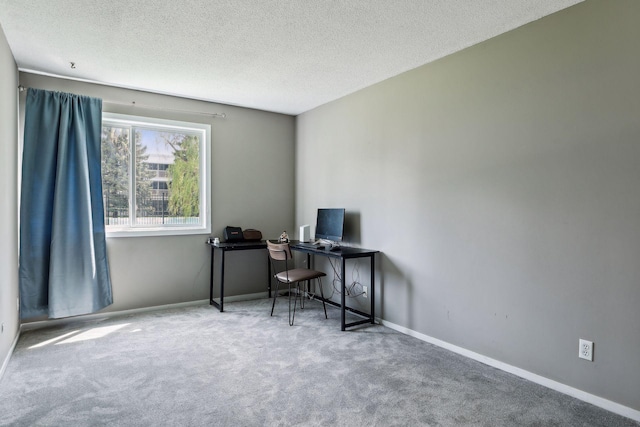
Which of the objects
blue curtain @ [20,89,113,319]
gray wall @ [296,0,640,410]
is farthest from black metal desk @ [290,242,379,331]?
blue curtain @ [20,89,113,319]

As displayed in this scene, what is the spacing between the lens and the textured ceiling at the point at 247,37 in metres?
2.41

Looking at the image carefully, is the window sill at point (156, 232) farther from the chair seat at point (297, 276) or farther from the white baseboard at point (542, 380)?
the white baseboard at point (542, 380)

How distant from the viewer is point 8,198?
9.63 feet

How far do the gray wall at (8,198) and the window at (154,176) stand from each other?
0.85m

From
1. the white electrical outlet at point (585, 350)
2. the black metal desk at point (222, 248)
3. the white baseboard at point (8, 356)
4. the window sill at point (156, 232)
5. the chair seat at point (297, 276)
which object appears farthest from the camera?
the black metal desk at point (222, 248)

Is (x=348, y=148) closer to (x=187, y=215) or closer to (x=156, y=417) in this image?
(x=187, y=215)

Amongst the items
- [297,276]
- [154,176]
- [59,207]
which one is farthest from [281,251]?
[59,207]

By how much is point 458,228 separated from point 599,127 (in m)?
1.16

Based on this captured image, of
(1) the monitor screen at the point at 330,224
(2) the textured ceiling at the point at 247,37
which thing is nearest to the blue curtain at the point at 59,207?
(2) the textured ceiling at the point at 247,37

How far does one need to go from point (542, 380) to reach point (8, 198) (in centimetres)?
411

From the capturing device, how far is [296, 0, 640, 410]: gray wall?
2.18m

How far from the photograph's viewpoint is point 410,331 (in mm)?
3459

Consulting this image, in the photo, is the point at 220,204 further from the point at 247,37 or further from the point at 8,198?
the point at 247,37

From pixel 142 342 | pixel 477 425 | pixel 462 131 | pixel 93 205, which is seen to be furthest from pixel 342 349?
pixel 93 205
